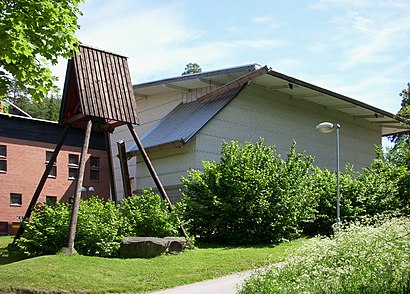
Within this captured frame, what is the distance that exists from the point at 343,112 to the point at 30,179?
19.9 metres

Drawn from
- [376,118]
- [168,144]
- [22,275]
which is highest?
[376,118]

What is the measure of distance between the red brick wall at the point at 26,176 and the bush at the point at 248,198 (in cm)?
1881

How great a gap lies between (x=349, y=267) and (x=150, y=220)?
921 cm

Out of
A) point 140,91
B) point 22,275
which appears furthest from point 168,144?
point 22,275

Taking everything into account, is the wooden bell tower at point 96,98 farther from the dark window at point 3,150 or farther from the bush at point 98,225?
the dark window at point 3,150

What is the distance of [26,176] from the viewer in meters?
36.3

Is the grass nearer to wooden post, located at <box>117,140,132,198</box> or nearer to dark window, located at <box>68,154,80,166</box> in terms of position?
wooden post, located at <box>117,140,132,198</box>

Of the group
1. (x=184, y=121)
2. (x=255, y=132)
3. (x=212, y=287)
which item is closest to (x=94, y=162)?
(x=184, y=121)

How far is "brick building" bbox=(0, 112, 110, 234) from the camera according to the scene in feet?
116

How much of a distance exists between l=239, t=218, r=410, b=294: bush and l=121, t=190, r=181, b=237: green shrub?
686cm

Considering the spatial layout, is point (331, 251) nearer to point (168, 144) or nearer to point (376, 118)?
point (168, 144)

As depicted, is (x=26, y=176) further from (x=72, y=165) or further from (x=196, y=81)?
(x=196, y=81)

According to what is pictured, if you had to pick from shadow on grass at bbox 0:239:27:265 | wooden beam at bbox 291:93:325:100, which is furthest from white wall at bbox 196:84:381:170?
shadow on grass at bbox 0:239:27:265

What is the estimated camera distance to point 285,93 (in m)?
28.6
